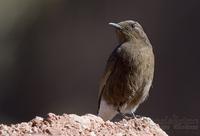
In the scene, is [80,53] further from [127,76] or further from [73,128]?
[73,128]

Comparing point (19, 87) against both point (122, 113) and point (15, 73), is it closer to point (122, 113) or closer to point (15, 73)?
point (15, 73)

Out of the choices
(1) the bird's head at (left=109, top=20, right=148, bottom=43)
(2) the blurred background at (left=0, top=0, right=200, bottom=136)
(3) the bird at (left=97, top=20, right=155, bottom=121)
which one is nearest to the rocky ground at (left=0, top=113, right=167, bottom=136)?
(3) the bird at (left=97, top=20, right=155, bottom=121)

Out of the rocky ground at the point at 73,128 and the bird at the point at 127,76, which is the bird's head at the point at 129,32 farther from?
the rocky ground at the point at 73,128

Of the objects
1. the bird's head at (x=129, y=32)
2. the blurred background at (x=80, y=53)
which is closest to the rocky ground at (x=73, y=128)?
the bird's head at (x=129, y=32)

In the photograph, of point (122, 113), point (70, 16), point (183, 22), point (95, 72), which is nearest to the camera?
point (122, 113)

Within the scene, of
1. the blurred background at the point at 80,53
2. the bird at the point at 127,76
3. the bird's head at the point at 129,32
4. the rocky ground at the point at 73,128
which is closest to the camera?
the rocky ground at the point at 73,128

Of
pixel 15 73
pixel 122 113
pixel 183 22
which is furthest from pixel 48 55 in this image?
pixel 122 113

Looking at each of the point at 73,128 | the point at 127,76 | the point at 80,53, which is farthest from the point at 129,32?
the point at 80,53
